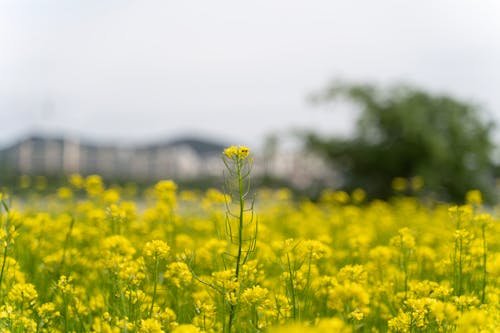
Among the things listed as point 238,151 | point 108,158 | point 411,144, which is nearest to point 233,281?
point 238,151

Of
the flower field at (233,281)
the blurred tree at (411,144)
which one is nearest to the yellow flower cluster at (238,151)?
the flower field at (233,281)

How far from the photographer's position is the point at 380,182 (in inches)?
488

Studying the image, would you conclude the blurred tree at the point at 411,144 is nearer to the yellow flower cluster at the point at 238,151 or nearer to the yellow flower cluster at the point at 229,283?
the yellow flower cluster at the point at 229,283

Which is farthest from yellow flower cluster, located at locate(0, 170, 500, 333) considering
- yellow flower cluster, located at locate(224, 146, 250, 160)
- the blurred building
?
the blurred building

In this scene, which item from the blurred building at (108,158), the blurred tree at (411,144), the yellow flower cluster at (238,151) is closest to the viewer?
the yellow flower cluster at (238,151)

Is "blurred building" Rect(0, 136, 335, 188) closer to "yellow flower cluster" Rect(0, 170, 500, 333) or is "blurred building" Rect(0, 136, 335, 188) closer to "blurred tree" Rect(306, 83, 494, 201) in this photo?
"blurred tree" Rect(306, 83, 494, 201)

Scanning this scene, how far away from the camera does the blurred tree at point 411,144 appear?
38.4ft

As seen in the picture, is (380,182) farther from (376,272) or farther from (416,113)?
(376,272)

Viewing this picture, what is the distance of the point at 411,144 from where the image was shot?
39.7 ft

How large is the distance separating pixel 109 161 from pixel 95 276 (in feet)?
73.3

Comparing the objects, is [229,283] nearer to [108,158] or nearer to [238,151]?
[238,151]

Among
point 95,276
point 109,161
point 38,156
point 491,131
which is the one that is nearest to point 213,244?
point 95,276

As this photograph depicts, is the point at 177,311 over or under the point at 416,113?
under

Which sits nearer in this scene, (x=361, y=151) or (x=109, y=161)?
(x=361, y=151)
